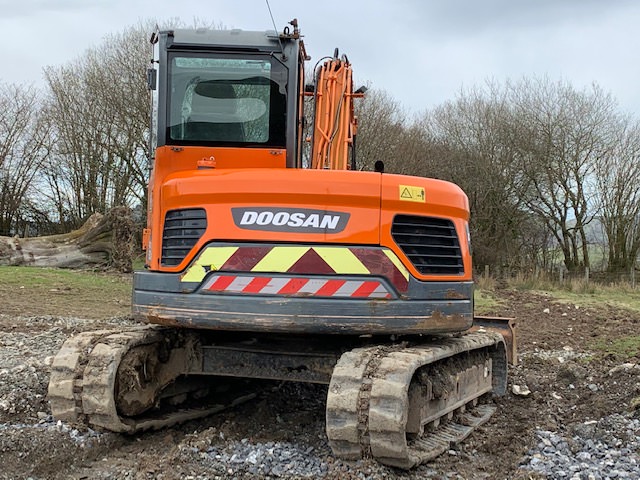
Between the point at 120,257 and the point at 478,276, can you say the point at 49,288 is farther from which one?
the point at 478,276

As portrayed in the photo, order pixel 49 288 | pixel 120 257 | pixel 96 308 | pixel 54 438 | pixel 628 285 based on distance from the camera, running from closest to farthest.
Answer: pixel 54 438, pixel 96 308, pixel 49 288, pixel 120 257, pixel 628 285

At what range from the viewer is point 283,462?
4293mm

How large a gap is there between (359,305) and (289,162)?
1.28 meters

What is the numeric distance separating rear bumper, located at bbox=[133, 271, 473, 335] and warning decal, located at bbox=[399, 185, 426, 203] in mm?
555

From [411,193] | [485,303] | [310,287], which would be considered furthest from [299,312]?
[485,303]

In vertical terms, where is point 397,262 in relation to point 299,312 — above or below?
above

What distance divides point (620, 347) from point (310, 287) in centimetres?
673

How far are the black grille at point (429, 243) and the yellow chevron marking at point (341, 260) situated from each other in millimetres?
302

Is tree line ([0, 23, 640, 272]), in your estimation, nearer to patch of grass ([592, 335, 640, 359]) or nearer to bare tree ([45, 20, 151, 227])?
bare tree ([45, 20, 151, 227])

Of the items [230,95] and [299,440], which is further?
[230,95]

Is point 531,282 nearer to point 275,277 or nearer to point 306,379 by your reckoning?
point 306,379

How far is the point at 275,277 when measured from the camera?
4.31 m

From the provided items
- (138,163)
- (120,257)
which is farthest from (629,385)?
(138,163)

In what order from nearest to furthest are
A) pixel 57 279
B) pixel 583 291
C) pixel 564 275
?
pixel 57 279 < pixel 583 291 < pixel 564 275
